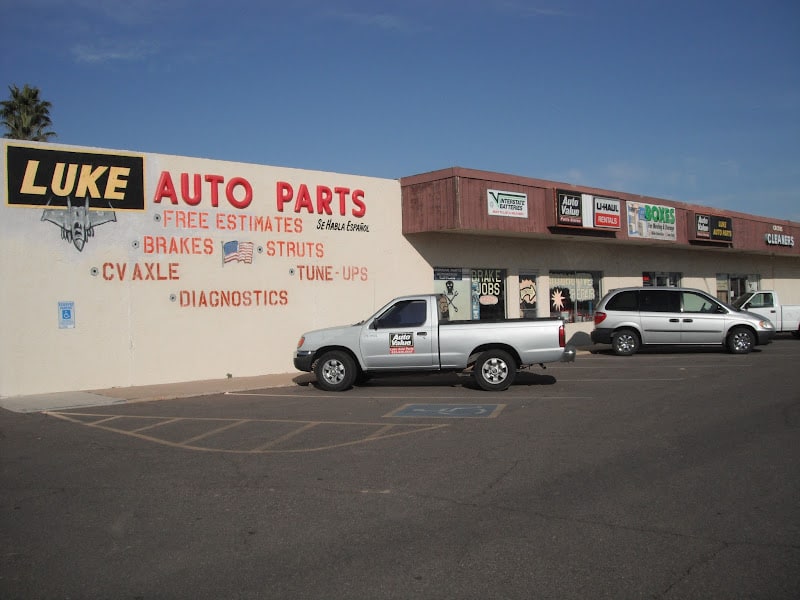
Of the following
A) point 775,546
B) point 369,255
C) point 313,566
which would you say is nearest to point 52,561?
point 313,566

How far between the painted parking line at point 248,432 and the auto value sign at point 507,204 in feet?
35.4

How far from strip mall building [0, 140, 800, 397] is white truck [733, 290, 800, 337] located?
18.0 feet

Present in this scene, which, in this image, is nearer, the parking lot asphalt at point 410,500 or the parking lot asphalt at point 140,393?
the parking lot asphalt at point 410,500

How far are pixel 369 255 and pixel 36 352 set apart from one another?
8393 millimetres

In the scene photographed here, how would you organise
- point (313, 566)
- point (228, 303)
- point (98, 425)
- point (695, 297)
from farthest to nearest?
point (695, 297) < point (228, 303) < point (98, 425) < point (313, 566)

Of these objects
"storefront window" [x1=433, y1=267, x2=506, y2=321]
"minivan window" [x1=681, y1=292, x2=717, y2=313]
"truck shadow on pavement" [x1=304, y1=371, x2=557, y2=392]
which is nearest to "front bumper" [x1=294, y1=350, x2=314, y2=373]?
"truck shadow on pavement" [x1=304, y1=371, x2=557, y2=392]

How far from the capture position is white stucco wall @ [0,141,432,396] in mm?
14422

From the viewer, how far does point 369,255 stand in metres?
19.5

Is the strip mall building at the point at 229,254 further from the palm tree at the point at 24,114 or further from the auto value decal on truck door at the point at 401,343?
the palm tree at the point at 24,114

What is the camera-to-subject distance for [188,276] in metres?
16.3

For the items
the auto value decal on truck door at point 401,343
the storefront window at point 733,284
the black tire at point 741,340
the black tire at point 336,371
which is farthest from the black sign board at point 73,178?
the storefront window at point 733,284

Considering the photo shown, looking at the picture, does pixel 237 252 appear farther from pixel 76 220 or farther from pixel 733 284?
pixel 733 284

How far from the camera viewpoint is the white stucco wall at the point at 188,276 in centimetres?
1442

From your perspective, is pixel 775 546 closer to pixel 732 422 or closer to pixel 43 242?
pixel 732 422
